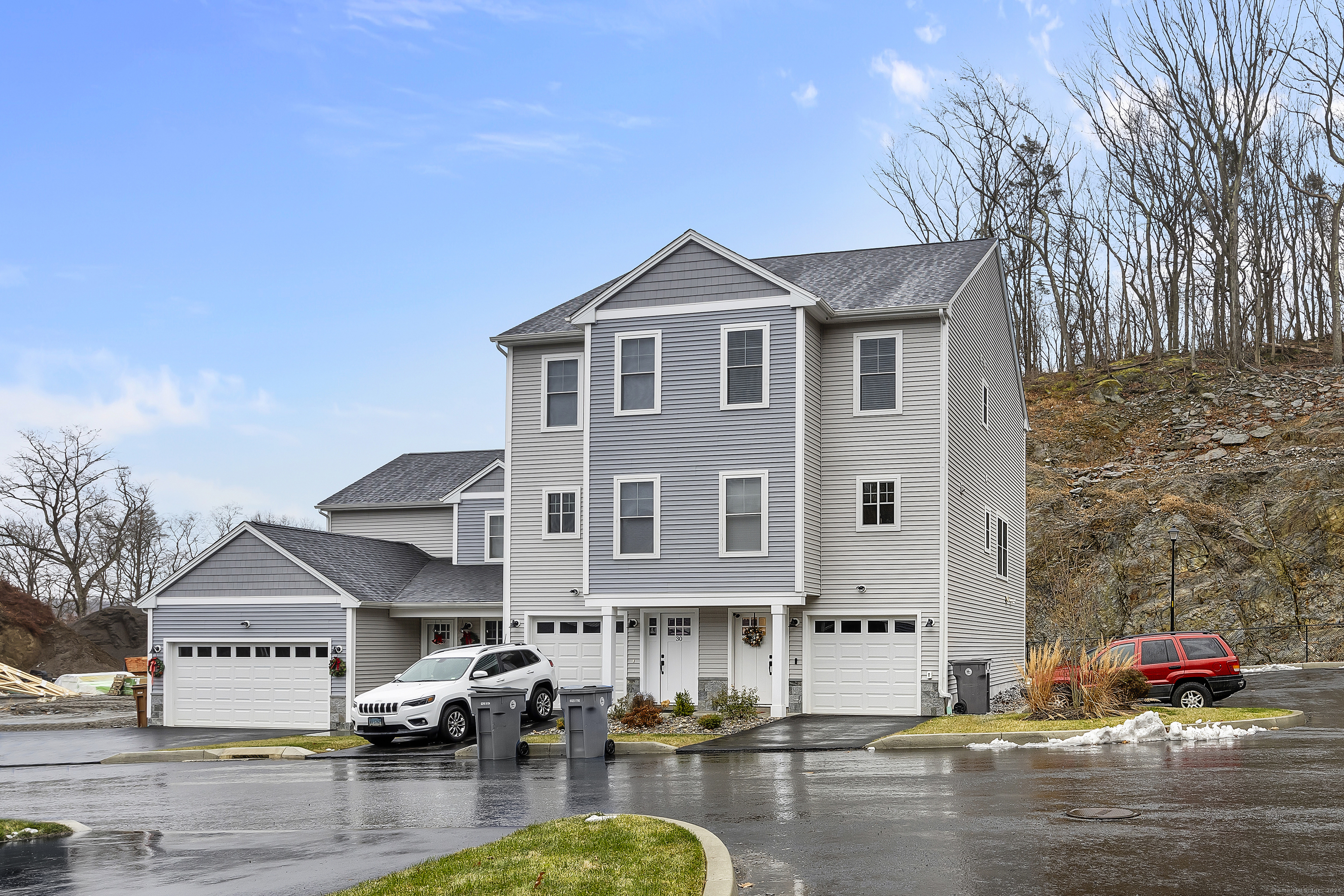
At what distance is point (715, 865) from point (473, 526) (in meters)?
26.0

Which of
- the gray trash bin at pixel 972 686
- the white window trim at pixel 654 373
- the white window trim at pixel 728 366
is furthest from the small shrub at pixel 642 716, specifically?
the white window trim at pixel 728 366

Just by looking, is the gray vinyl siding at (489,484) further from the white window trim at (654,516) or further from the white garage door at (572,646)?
the white window trim at (654,516)

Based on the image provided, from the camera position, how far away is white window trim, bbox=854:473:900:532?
84.7 ft

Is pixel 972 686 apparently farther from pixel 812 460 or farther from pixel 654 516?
pixel 654 516

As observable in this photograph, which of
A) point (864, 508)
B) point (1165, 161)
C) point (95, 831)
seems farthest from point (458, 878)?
point (1165, 161)

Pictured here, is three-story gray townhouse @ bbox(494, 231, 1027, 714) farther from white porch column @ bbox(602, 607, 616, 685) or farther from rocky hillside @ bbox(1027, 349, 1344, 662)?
rocky hillside @ bbox(1027, 349, 1344, 662)

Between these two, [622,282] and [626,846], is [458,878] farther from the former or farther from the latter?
[622,282]

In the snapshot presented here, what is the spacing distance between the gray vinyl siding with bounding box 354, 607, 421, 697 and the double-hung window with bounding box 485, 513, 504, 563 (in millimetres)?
2820

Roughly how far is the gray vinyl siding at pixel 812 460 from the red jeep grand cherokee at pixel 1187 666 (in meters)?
6.12

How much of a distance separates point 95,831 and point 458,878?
6.33m

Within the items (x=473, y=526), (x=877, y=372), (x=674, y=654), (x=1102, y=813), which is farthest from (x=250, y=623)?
(x=1102, y=813)

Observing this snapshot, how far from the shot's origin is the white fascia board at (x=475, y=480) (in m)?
33.8

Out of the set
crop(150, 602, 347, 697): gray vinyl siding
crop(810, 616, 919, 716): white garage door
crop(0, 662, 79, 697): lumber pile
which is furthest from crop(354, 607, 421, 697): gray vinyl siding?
crop(0, 662, 79, 697): lumber pile

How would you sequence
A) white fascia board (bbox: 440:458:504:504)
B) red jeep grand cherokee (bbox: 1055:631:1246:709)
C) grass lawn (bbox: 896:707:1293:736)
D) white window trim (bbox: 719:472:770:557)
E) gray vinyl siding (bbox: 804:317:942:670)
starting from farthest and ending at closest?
white fascia board (bbox: 440:458:504:504)
gray vinyl siding (bbox: 804:317:942:670)
white window trim (bbox: 719:472:770:557)
red jeep grand cherokee (bbox: 1055:631:1246:709)
grass lawn (bbox: 896:707:1293:736)
